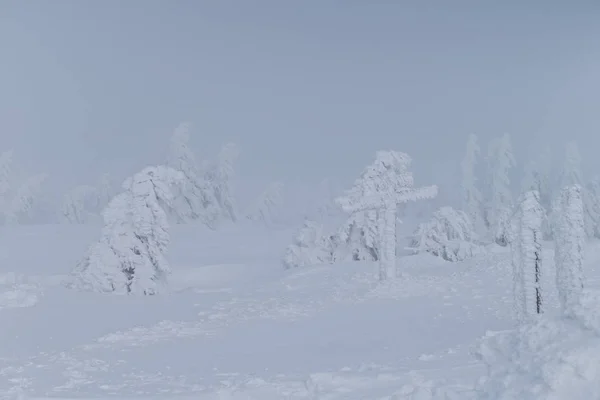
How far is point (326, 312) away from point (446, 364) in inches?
351

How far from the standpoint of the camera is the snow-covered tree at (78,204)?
50562 mm

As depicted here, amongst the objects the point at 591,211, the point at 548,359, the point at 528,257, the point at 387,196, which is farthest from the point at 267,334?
the point at 591,211

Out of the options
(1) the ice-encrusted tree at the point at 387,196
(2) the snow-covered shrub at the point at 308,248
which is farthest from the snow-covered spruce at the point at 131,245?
(2) the snow-covered shrub at the point at 308,248

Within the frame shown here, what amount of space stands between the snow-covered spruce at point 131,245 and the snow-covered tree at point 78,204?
25608 millimetres

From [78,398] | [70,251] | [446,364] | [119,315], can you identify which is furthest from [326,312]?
[70,251]

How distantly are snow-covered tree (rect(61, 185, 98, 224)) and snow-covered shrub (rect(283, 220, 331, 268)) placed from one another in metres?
21.3

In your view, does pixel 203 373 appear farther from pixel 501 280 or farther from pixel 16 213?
pixel 16 213

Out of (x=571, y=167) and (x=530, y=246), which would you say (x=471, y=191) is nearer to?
(x=571, y=167)

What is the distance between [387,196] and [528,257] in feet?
32.3

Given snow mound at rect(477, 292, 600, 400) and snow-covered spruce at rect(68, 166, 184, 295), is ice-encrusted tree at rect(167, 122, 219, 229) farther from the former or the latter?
snow mound at rect(477, 292, 600, 400)

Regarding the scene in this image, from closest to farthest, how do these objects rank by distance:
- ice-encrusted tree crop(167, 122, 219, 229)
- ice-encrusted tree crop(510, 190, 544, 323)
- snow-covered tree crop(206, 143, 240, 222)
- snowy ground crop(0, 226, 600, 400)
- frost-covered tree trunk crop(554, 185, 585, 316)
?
snowy ground crop(0, 226, 600, 400), frost-covered tree trunk crop(554, 185, 585, 316), ice-encrusted tree crop(510, 190, 544, 323), ice-encrusted tree crop(167, 122, 219, 229), snow-covered tree crop(206, 143, 240, 222)

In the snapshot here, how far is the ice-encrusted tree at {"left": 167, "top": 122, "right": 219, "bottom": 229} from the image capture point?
4941 centimetres

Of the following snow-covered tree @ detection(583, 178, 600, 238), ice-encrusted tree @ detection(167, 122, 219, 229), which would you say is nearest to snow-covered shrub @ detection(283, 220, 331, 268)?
ice-encrusted tree @ detection(167, 122, 219, 229)

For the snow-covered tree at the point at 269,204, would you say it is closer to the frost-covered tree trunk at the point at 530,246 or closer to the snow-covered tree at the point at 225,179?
the snow-covered tree at the point at 225,179
